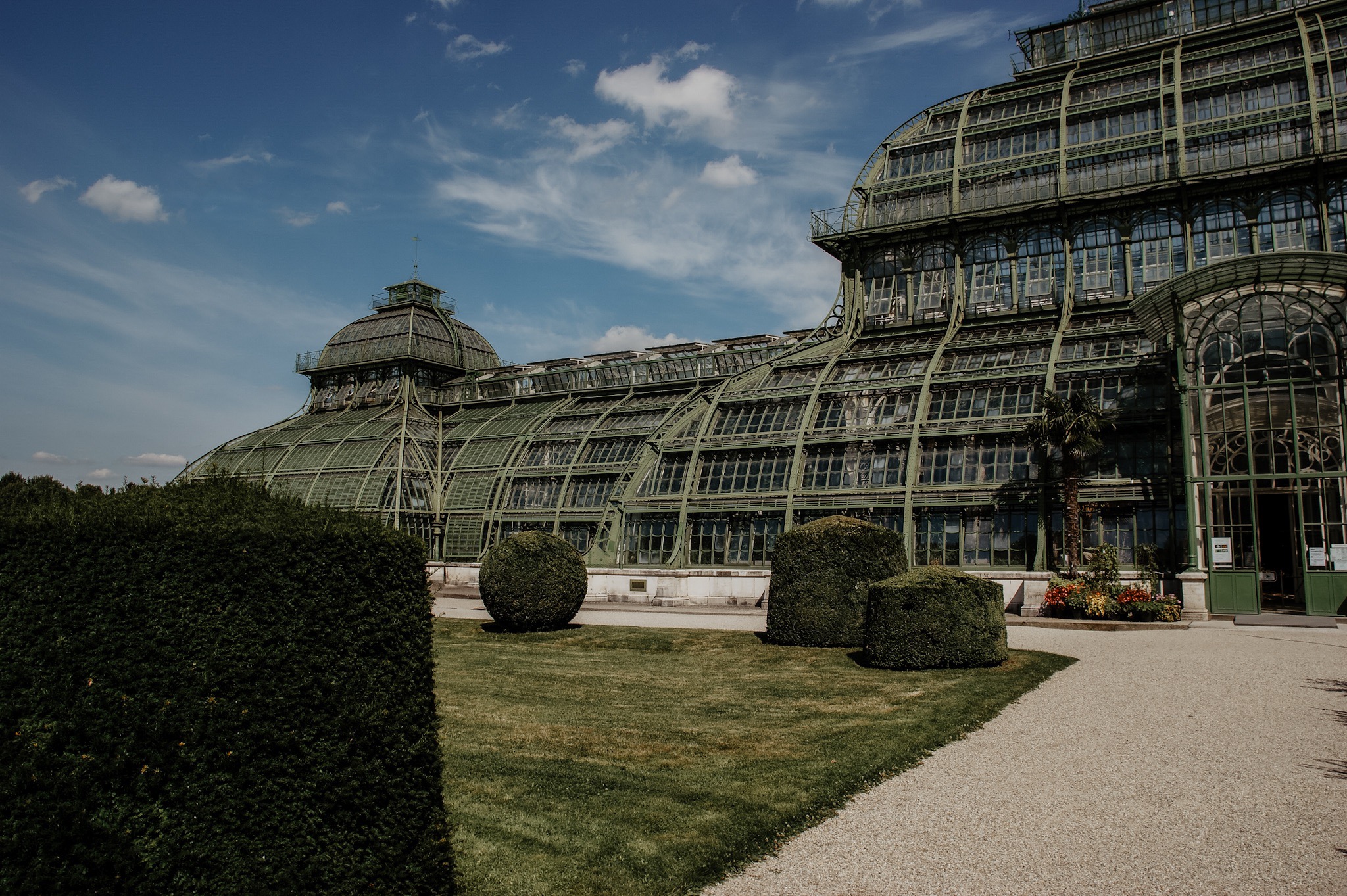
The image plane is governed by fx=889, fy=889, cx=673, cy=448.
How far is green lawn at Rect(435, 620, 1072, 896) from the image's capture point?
329 inches

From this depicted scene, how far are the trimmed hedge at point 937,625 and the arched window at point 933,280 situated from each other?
84.6 feet

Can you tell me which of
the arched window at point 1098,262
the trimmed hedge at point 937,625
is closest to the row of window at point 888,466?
the arched window at point 1098,262

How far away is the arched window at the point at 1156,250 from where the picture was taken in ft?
124

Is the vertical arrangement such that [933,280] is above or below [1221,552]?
above

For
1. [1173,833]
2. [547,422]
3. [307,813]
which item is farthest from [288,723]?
[547,422]

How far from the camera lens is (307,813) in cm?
607

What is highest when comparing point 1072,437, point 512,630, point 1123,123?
point 1123,123

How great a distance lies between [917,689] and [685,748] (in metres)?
6.17

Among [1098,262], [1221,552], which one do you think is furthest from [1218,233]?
[1221,552]

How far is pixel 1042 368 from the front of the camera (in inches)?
1388

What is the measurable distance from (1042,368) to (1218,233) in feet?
33.0

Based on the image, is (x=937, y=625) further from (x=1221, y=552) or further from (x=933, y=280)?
(x=933, y=280)

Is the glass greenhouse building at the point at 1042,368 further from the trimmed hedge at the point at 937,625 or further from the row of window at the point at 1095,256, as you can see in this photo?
the trimmed hedge at the point at 937,625

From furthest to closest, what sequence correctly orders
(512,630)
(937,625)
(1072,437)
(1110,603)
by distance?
(1072,437) < (512,630) < (1110,603) < (937,625)
